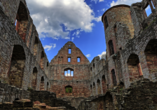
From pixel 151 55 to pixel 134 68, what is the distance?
2.41 metres

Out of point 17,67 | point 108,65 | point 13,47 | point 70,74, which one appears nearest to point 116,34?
point 108,65

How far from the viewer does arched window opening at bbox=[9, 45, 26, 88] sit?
8.71 m

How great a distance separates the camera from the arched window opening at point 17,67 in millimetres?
8711

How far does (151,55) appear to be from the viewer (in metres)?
8.45

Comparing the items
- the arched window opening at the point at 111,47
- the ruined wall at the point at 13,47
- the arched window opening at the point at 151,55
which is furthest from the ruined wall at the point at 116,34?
the ruined wall at the point at 13,47

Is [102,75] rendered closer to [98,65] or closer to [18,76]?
[98,65]

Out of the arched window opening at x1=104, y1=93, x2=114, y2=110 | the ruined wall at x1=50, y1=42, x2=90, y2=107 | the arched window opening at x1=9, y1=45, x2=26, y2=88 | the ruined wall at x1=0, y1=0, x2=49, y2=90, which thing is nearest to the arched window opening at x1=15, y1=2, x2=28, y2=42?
the ruined wall at x1=0, y1=0, x2=49, y2=90

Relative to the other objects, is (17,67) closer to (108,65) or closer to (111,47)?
(108,65)

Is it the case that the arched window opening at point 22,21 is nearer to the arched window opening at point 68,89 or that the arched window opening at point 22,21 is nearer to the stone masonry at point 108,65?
the stone masonry at point 108,65

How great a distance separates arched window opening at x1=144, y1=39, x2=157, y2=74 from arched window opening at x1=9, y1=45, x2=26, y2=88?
8.76 m

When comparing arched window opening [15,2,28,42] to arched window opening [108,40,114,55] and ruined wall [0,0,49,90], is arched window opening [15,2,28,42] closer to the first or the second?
ruined wall [0,0,49,90]

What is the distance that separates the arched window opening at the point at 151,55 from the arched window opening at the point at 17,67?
876cm

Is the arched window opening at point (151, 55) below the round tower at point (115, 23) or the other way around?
below

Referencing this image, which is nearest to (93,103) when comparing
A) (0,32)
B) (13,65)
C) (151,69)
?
(151,69)
